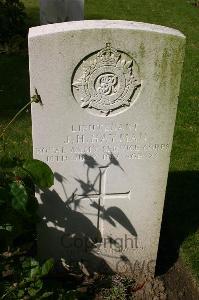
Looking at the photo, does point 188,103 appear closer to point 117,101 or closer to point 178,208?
point 178,208

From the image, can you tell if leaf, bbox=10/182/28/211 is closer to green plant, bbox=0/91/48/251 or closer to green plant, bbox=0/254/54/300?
green plant, bbox=0/91/48/251

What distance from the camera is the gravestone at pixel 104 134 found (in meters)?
3.02

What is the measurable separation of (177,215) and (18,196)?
6.96ft

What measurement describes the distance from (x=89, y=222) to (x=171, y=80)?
1241 mm

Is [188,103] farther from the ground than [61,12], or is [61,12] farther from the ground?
[61,12]

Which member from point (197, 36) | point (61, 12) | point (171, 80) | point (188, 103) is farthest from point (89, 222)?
point (197, 36)

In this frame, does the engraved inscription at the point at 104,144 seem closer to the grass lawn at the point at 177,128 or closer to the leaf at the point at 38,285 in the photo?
the leaf at the point at 38,285

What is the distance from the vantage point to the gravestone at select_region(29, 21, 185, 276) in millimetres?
3021

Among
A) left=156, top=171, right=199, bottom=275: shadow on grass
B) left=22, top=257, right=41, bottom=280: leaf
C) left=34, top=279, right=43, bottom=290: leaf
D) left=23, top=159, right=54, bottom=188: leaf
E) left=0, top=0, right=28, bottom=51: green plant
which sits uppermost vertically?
left=0, top=0, right=28, bottom=51: green plant

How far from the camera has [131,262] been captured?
3969mm

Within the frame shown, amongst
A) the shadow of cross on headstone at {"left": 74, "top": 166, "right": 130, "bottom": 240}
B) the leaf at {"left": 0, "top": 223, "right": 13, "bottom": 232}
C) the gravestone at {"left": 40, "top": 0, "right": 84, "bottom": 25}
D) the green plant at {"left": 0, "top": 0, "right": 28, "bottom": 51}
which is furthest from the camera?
the green plant at {"left": 0, "top": 0, "right": 28, "bottom": 51}

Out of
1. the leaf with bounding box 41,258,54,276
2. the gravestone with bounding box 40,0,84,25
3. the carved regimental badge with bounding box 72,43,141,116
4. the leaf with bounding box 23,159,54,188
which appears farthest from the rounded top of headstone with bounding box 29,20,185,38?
the gravestone with bounding box 40,0,84,25

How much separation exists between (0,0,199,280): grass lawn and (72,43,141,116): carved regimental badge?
1659 mm

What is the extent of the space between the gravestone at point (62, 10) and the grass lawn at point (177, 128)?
85cm
